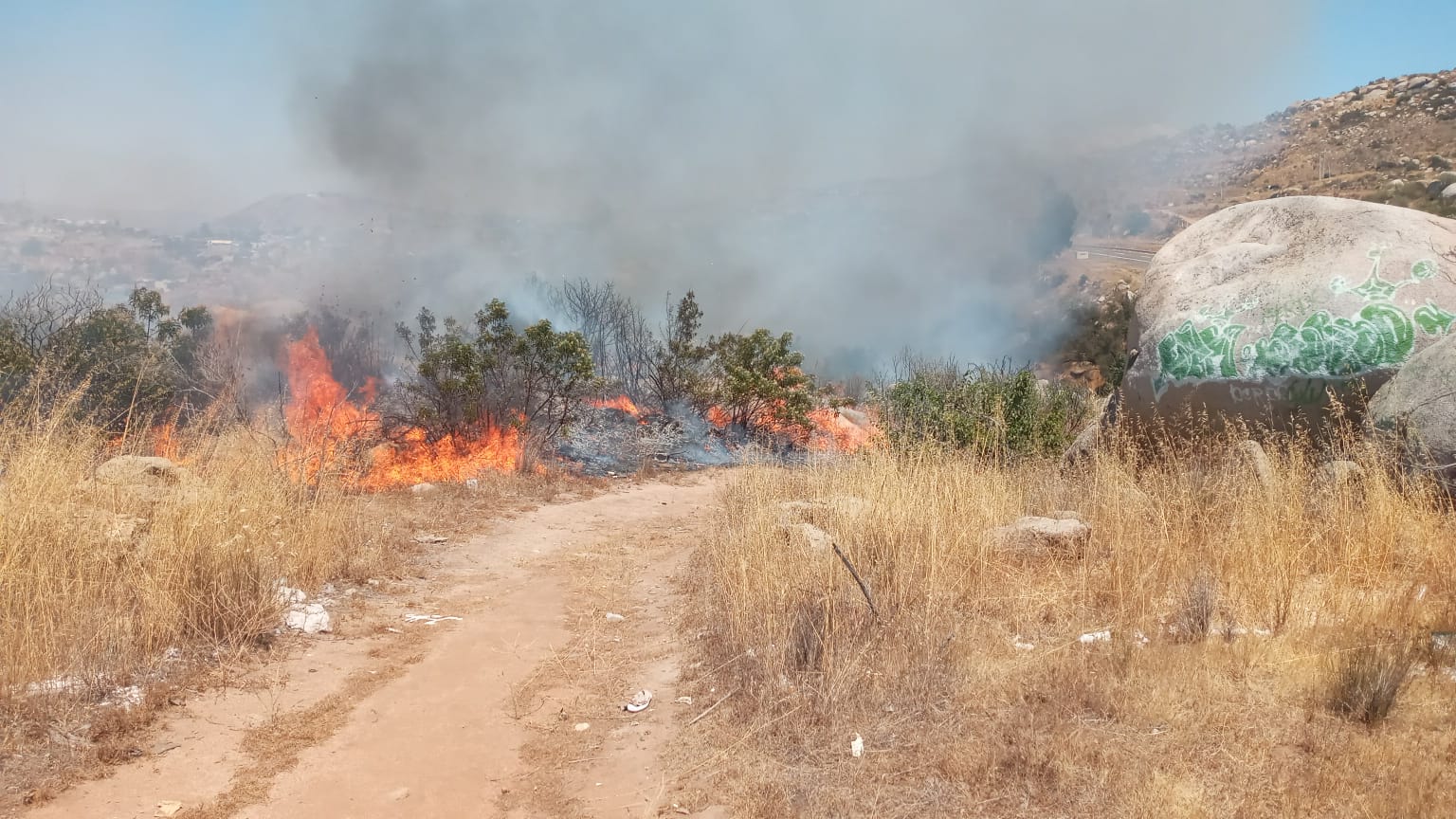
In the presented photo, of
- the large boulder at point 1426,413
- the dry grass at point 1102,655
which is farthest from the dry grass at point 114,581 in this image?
the large boulder at point 1426,413

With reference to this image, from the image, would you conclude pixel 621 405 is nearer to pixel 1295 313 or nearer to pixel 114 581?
pixel 1295 313

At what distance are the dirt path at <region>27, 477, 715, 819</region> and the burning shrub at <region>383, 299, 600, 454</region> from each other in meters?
7.56

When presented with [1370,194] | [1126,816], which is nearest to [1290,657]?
[1126,816]

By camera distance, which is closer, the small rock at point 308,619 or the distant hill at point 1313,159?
the small rock at point 308,619

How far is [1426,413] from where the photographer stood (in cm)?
621

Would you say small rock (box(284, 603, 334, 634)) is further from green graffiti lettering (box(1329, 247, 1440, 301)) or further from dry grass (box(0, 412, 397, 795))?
green graffiti lettering (box(1329, 247, 1440, 301))

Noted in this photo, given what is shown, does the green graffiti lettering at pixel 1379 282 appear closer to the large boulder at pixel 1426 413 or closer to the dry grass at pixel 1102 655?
the large boulder at pixel 1426 413

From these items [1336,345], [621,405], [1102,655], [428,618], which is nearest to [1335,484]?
[1336,345]

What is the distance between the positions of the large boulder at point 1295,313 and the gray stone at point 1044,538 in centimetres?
239

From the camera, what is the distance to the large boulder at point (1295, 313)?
23.9 feet

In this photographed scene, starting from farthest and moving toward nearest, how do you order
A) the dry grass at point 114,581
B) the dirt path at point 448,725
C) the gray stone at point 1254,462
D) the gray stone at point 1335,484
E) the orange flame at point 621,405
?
the orange flame at point 621,405 → the gray stone at point 1254,462 → the gray stone at point 1335,484 → the dry grass at point 114,581 → the dirt path at point 448,725

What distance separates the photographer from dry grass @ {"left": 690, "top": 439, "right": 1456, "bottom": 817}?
339 centimetres

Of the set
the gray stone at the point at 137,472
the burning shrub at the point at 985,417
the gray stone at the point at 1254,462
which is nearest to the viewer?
the gray stone at the point at 1254,462

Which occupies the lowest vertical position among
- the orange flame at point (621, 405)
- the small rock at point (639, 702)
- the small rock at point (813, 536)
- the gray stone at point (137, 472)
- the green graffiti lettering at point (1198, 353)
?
the small rock at point (639, 702)
